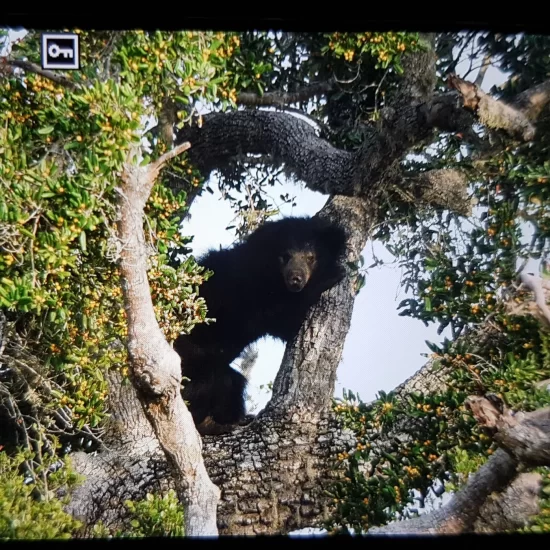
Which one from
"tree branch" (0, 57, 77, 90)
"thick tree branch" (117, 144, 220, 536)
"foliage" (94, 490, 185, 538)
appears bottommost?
"foliage" (94, 490, 185, 538)

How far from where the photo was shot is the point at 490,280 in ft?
9.14

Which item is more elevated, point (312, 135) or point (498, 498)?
point (312, 135)

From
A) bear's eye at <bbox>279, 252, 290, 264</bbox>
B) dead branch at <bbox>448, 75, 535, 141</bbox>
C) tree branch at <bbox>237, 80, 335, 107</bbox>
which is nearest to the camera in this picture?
dead branch at <bbox>448, 75, 535, 141</bbox>

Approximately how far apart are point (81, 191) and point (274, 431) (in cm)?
163

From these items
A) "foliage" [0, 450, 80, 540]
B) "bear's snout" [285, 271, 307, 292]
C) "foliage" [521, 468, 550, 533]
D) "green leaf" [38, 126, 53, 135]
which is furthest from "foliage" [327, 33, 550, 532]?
"green leaf" [38, 126, 53, 135]

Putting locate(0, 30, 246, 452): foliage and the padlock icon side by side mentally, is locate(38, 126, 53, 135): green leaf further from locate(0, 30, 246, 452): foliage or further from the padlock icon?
the padlock icon

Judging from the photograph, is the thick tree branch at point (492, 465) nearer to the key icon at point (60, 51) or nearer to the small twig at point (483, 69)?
the small twig at point (483, 69)

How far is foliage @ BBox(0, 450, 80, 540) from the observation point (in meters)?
2.36

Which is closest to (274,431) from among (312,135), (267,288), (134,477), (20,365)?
(134,477)

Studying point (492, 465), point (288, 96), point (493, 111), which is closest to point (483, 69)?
point (493, 111)

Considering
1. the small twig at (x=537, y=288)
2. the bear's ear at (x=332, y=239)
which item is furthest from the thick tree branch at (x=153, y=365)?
the small twig at (x=537, y=288)

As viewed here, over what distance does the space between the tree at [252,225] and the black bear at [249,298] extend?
211 mm

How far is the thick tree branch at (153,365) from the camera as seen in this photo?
2396 millimetres

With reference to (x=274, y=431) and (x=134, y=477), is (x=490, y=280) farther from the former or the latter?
(x=134, y=477)
